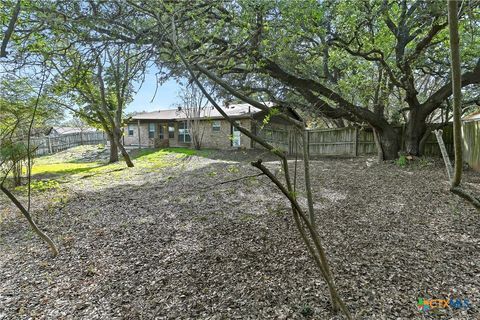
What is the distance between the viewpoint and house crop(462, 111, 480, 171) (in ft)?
25.1

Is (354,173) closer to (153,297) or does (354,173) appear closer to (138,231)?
(138,231)

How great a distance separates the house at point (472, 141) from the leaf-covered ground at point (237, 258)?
6.99 ft

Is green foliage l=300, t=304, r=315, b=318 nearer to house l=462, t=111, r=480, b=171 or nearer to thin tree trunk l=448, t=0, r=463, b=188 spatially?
thin tree trunk l=448, t=0, r=463, b=188

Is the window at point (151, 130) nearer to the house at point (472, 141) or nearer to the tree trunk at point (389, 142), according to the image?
the tree trunk at point (389, 142)

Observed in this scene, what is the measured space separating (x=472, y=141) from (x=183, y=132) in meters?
17.8

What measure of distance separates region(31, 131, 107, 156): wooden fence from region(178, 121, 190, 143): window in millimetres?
9716

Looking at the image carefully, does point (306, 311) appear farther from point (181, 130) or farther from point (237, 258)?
point (181, 130)

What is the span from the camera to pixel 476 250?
10.5ft

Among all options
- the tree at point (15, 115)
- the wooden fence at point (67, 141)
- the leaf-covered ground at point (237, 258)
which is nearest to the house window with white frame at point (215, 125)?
the wooden fence at point (67, 141)

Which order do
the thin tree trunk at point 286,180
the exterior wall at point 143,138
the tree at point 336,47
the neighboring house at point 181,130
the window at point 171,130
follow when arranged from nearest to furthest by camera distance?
the thin tree trunk at point 286,180, the tree at point 336,47, the neighboring house at point 181,130, the window at point 171,130, the exterior wall at point 143,138

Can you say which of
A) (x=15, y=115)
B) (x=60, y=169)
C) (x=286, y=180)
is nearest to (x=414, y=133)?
(x=286, y=180)

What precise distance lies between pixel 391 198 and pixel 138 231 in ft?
16.2
